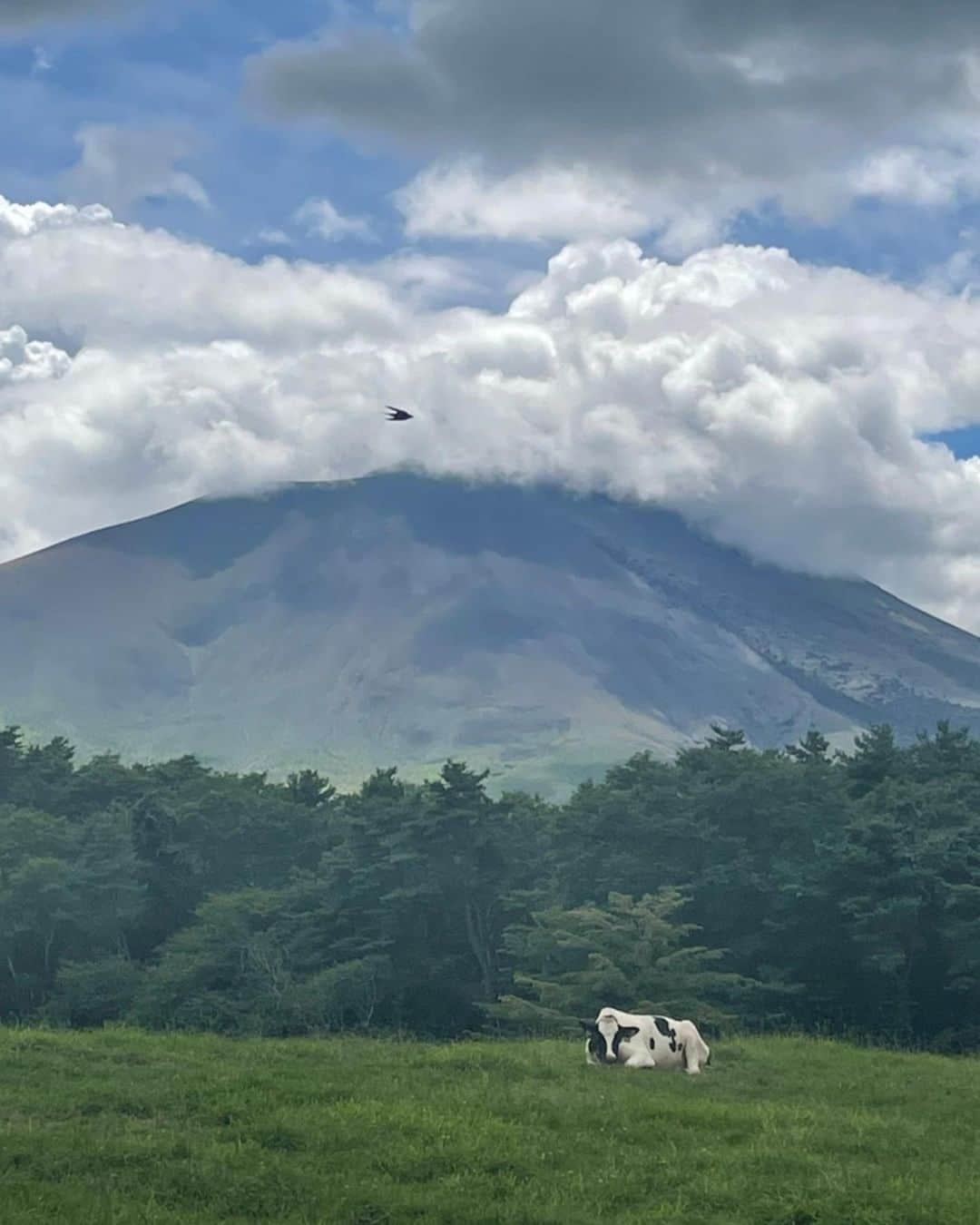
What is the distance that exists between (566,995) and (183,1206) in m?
19.8

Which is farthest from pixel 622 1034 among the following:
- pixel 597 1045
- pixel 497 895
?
pixel 497 895

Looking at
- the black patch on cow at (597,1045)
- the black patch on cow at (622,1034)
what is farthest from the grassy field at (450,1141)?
the black patch on cow at (622,1034)

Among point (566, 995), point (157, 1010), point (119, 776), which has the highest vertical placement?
point (119, 776)

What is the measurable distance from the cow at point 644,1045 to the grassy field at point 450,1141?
479 mm

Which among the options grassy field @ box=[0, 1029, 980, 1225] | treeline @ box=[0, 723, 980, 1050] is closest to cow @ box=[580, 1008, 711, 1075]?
grassy field @ box=[0, 1029, 980, 1225]

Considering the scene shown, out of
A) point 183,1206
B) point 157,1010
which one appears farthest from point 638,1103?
point 157,1010

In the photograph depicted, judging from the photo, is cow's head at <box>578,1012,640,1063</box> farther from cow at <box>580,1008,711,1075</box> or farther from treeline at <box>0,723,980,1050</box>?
treeline at <box>0,723,980,1050</box>

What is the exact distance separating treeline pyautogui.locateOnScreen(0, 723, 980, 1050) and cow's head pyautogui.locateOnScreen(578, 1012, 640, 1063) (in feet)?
53.7

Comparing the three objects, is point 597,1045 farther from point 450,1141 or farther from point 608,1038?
point 450,1141

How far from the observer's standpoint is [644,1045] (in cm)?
2067

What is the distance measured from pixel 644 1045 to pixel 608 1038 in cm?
54

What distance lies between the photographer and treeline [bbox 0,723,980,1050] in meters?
44.6

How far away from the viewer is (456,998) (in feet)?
170

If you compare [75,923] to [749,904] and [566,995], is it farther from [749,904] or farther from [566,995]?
[566,995]
